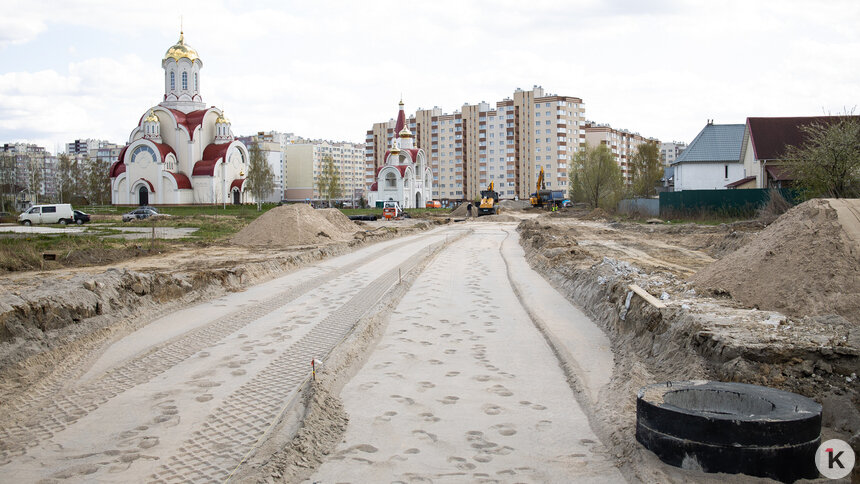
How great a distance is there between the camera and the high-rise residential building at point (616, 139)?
137625mm

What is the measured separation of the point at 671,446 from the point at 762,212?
88.6ft

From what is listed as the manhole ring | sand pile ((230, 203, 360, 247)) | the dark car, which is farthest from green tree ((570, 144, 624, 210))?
the manhole ring

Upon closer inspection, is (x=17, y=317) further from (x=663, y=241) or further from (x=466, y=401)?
(x=663, y=241)

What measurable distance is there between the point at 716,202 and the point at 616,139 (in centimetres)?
11619

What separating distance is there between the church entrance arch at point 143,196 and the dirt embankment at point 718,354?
227 feet

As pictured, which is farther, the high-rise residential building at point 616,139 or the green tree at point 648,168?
the high-rise residential building at point 616,139

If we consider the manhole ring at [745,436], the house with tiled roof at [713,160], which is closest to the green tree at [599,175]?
the house with tiled roof at [713,160]

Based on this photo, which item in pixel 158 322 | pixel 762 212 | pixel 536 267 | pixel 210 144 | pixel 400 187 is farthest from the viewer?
pixel 400 187

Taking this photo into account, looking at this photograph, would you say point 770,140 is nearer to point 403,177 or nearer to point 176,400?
point 176,400

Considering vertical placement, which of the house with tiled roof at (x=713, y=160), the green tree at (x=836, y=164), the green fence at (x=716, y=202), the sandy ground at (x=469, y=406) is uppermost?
the house with tiled roof at (x=713, y=160)

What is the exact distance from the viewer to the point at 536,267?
17.1 m

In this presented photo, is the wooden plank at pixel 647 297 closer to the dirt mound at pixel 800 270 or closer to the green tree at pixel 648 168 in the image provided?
the dirt mound at pixel 800 270

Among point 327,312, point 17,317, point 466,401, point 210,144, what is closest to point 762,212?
point 327,312

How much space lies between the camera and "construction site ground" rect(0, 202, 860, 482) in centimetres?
451
